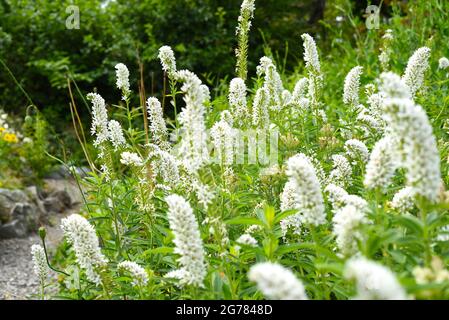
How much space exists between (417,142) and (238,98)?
210 cm

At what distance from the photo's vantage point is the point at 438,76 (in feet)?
16.2

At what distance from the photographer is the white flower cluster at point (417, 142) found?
1420mm

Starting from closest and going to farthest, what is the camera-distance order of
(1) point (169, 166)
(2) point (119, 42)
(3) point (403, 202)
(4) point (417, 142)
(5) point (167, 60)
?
1. (4) point (417, 142)
2. (3) point (403, 202)
3. (1) point (169, 166)
4. (5) point (167, 60)
5. (2) point (119, 42)

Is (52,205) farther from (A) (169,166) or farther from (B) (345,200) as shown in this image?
(B) (345,200)

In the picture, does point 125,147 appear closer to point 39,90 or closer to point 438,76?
point 438,76

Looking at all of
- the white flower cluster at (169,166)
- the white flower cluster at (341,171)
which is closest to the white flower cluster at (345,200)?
the white flower cluster at (341,171)

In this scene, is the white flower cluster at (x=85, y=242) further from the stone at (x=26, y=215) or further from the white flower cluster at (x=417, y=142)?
the stone at (x=26, y=215)

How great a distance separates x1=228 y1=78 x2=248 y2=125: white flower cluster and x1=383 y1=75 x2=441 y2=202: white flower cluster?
1.95m

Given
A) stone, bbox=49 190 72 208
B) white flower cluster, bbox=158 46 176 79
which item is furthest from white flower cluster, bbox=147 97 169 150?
stone, bbox=49 190 72 208

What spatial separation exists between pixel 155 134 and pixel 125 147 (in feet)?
0.79

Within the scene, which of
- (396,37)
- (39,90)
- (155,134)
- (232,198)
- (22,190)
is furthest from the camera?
(39,90)

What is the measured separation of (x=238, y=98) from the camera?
347 cm

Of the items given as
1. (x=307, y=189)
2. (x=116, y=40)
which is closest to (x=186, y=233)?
(x=307, y=189)
